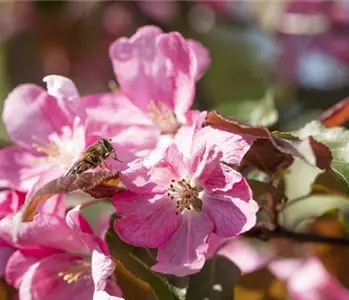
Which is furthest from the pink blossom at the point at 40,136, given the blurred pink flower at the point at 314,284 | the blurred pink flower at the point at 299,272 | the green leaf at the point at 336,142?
the blurred pink flower at the point at 314,284

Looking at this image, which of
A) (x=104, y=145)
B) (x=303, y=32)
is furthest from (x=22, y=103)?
(x=303, y=32)

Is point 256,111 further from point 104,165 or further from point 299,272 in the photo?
point 104,165

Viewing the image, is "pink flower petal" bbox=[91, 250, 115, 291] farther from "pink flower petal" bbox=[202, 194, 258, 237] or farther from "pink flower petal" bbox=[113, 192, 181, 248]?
"pink flower petal" bbox=[202, 194, 258, 237]

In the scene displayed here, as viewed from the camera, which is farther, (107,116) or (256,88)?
(256,88)

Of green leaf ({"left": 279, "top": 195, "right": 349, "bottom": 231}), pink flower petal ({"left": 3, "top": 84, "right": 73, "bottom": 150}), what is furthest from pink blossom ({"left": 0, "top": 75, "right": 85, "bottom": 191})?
green leaf ({"left": 279, "top": 195, "right": 349, "bottom": 231})

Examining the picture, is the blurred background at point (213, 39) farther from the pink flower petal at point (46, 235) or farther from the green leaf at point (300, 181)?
the pink flower petal at point (46, 235)

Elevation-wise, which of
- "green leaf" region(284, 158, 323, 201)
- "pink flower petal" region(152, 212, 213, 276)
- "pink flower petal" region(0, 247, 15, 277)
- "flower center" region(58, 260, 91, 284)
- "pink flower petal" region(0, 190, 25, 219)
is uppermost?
"pink flower petal" region(0, 190, 25, 219)

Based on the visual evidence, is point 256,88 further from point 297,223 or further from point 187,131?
point 187,131

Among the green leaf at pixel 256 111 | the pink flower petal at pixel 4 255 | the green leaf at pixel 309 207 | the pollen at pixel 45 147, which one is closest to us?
the pink flower petal at pixel 4 255
